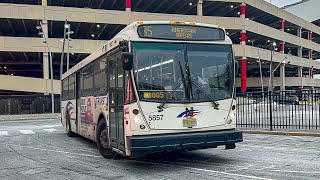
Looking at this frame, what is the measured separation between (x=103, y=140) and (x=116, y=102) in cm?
167

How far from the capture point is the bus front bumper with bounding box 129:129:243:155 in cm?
773

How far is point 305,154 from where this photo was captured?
380 inches

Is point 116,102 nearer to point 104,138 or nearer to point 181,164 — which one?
point 104,138

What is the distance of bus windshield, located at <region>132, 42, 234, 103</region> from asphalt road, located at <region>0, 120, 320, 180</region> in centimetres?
163

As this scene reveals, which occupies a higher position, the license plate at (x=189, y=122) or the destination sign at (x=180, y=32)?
the destination sign at (x=180, y=32)

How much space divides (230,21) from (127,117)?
44.3m

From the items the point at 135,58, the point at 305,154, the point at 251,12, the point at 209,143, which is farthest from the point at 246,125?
the point at 251,12

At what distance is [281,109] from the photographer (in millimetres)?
14633

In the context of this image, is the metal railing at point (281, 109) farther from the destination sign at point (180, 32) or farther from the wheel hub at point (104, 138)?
the wheel hub at point (104, 138)

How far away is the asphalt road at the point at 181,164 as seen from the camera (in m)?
7.61

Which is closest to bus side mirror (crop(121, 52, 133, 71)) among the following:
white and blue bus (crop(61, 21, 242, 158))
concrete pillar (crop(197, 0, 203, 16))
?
white and blue bus (crop(61, 21, 242, 158))

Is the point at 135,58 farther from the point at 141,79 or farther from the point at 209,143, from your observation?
the point at 209,143

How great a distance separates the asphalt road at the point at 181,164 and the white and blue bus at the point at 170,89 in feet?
1.68

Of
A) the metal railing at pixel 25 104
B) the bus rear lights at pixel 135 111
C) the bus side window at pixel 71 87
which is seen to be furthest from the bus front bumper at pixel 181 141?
the metal railing at pixel 25 104
